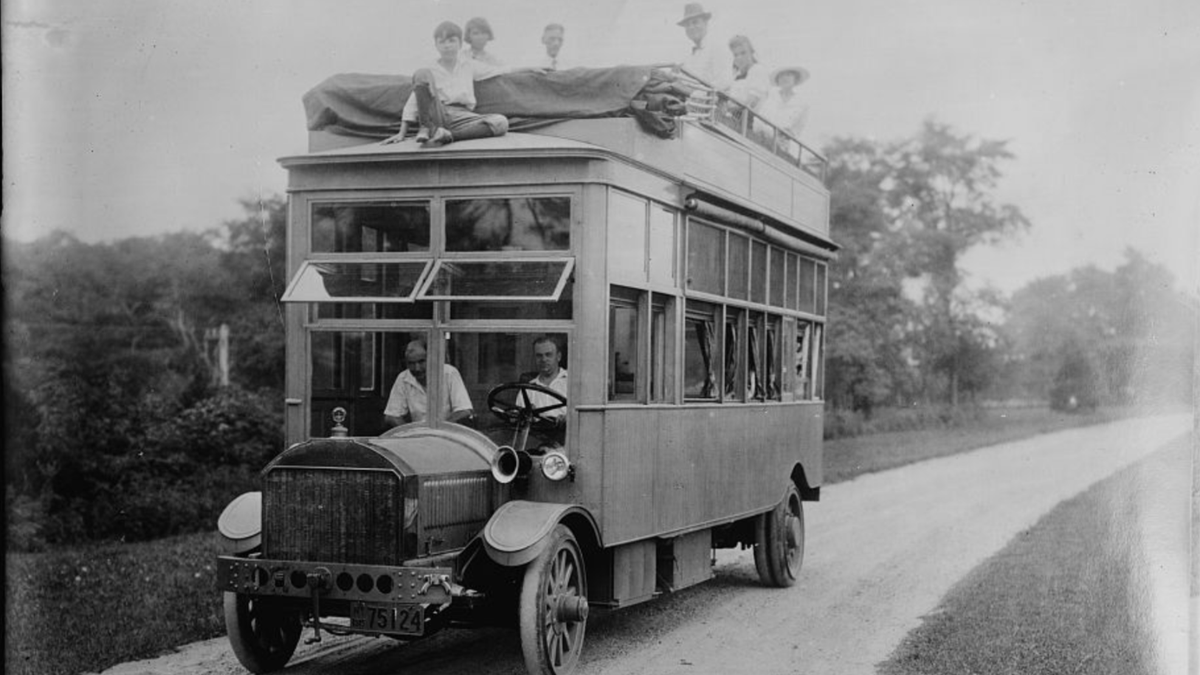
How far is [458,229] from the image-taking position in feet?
25.9

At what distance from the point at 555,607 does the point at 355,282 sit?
7.91 ft

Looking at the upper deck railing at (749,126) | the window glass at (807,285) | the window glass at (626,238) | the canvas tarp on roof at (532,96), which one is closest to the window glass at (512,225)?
the window glass at (626,238)

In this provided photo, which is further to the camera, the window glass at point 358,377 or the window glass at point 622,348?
the window glass at point 358,377

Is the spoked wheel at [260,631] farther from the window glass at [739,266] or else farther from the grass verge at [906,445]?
the grass verge at [906,445]

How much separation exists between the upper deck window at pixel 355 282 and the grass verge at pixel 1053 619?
3.89 metres

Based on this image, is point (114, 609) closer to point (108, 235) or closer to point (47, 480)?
point (47, 480)

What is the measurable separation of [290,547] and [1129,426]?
496 centimetres

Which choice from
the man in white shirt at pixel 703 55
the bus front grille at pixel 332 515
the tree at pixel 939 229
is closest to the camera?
the bus front grille at pixel 332 515

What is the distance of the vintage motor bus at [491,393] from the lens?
6.91 metres

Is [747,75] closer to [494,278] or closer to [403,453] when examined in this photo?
[494,278]

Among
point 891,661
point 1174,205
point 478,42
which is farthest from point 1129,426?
point 478,42

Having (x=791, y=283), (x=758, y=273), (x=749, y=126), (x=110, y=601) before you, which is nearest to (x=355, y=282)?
(x=110, y=601)

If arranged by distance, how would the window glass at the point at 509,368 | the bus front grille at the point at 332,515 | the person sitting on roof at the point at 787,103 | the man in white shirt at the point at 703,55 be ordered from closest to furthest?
1. the bus front grille at the point at 332,515
2. the window glass at the point at 509,368
3. the man in white shirt at the point at 703,55
4. the person sitting on roof at the point at 787,103

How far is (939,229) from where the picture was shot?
803 inches
